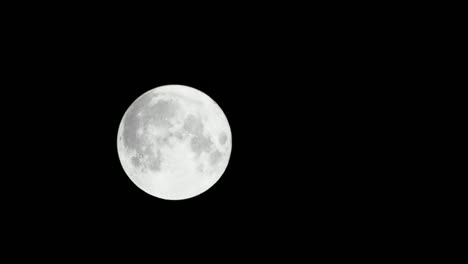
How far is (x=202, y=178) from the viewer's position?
6332 millimetres

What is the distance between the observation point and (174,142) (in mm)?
5969

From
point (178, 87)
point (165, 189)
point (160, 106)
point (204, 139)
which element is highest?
point (178, 87)

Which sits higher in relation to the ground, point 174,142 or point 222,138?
point 222,138

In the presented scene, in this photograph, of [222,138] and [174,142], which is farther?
[222,138]

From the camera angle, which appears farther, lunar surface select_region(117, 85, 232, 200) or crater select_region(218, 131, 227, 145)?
crater select_region(218, 131, 227, 145)

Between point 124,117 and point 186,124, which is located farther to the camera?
point 124,117

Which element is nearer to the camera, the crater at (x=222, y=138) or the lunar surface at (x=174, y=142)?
the lunar surface at (x=174, y=142)

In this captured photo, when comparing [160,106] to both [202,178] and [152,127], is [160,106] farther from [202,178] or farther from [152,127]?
[202,178]

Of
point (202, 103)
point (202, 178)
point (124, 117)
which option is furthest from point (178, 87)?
point (202, 178)

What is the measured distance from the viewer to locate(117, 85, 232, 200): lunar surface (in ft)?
19.7

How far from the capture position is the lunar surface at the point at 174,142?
602 cm

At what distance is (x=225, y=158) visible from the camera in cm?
655

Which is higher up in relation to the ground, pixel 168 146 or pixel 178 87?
pixel 178 87

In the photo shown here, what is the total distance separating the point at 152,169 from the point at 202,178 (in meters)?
0.72
